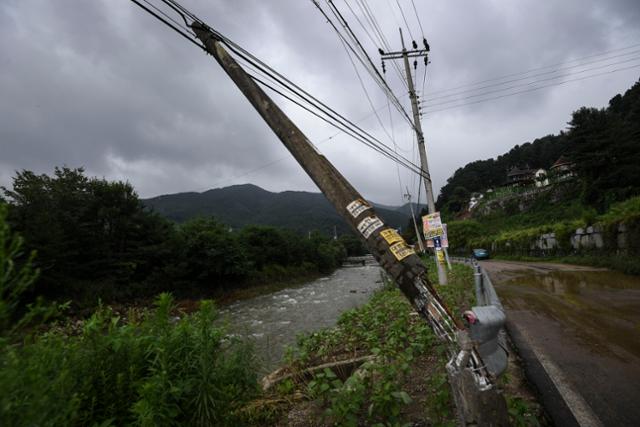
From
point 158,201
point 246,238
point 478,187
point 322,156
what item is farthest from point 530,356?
point 158,201

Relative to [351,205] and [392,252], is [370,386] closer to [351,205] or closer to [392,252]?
[392,252]

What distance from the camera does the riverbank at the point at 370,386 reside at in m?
2.79

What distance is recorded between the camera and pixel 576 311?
253 inches

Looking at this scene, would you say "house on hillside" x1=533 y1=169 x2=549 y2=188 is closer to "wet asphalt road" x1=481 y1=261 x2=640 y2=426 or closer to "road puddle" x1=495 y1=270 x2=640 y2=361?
"road puddle" x1=495 y1=270 x2=640 y2=361

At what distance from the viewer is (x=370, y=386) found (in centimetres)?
333

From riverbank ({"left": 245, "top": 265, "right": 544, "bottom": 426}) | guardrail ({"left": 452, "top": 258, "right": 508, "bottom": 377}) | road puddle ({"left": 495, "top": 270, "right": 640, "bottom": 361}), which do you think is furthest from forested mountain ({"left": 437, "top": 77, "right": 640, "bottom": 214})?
guardrail ({"left": 452, "top": 258, "right": 508, "bottom": 377})

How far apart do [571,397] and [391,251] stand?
104 inches

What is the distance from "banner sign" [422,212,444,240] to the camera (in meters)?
11.1

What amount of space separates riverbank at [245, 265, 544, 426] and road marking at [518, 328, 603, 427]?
1.05ft

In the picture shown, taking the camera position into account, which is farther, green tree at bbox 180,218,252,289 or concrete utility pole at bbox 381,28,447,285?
green tree at bbox 180,218,252,289

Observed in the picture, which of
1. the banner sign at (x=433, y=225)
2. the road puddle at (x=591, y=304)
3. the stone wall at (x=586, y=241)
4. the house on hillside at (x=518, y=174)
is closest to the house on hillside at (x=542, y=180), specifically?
the house on hillside at (x=518, y=174)

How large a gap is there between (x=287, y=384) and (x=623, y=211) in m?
16.5

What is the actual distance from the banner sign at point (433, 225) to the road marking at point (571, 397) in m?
7.09

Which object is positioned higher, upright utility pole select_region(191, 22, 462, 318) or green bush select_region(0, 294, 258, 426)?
upright utility pole select_region(191, 22, 462, 318)
